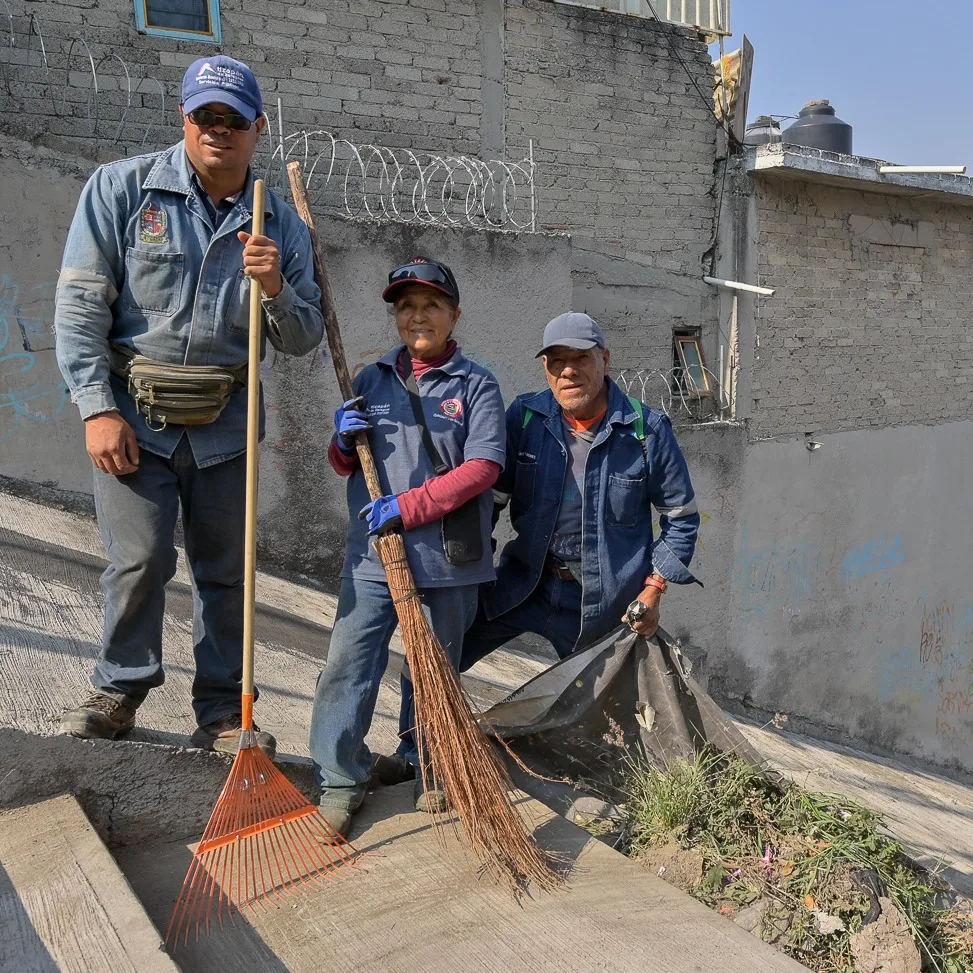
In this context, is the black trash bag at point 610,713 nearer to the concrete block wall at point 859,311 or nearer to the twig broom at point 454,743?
the twig broom at point 454,743

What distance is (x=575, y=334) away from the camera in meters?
3.12

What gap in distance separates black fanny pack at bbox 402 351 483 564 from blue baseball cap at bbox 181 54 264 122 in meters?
0.90

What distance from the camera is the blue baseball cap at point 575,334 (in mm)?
3109

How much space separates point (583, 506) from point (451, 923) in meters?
1.44

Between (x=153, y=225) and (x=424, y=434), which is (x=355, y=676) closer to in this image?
(x=424, y=434)

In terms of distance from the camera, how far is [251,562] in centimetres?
246

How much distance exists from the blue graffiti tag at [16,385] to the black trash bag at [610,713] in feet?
11.9

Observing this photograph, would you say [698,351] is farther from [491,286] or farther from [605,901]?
[605,901]

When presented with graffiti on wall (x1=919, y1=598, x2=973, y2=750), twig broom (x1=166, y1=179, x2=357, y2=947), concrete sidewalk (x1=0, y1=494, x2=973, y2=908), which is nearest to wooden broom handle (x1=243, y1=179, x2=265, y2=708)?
twig broom (x1=166, y1=179, x2=357, y2=947)

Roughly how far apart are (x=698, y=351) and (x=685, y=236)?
1.12 meters

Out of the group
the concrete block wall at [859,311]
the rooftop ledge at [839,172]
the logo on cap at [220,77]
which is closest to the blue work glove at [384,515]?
the logo on cap at [220,77]

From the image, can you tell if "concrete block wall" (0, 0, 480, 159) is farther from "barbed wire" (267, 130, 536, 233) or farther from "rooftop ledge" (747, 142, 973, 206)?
"rooftop ledge" (747, 142, 973, 206)

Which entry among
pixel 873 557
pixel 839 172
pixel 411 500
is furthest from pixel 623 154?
pixel 411 500

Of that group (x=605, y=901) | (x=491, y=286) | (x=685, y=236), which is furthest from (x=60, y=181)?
(x=685, y=236)
